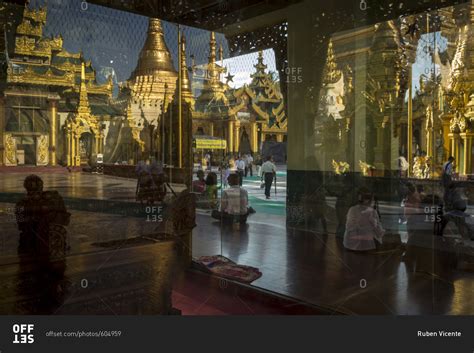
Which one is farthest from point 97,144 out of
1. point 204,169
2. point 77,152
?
point 204,169

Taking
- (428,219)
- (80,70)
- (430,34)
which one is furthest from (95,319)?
(430,34)

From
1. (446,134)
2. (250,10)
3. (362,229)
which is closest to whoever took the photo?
(362,229)

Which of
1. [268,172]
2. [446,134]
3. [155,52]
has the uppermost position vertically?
[155,52]

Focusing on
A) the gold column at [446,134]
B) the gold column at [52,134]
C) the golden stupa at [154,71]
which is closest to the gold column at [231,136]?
the golden stupa at [154,71]

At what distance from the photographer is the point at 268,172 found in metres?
3.93

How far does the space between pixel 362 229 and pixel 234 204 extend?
4.29 feet

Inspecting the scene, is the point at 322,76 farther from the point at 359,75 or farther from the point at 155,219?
the point at 155,219

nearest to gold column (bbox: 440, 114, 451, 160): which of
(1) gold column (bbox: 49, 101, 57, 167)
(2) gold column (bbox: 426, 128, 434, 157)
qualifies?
(2) gold column (bbox: 426, 128, 434, 157)

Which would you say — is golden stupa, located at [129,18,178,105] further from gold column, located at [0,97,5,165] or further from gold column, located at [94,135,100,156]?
gold column, located at [0,97,5,165]

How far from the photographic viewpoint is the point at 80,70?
3.45 metres

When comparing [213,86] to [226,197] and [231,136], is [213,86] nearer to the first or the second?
[231,136]

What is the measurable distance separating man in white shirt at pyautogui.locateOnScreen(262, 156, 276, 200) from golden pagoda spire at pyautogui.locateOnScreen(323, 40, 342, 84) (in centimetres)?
156

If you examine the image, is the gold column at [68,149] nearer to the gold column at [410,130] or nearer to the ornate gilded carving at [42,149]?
the ornate gilded carving at [42,149]

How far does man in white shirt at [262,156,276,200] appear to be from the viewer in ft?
12.7
